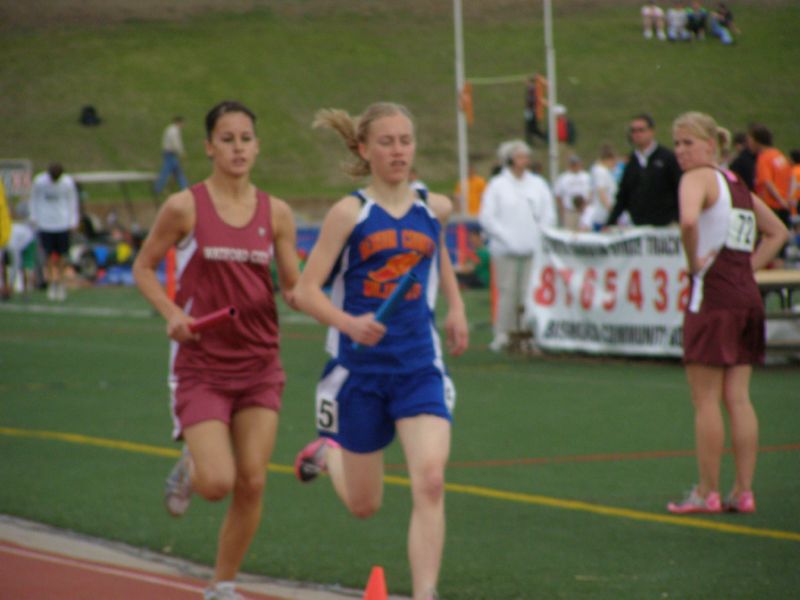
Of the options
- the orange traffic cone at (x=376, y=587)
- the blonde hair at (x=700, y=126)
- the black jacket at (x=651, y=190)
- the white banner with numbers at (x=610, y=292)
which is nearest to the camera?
the orange traffic cone at (x=376, y=587)

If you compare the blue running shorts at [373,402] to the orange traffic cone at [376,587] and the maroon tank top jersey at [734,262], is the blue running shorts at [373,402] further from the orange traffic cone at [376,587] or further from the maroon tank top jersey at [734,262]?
the maroon tank top jersey at [734,262]

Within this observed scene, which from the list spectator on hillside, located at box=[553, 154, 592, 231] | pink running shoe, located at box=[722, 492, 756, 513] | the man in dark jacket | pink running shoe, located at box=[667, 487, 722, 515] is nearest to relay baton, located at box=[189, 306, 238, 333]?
pink running shoe, located at box=[667, 487, 722, 515]

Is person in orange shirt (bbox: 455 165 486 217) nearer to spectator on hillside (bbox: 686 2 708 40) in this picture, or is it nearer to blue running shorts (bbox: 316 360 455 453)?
spectator on hillside (bbox: 686 2 708 40)

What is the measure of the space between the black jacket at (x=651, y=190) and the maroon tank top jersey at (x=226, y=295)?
803 cm

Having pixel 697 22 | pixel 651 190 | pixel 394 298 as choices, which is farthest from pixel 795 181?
pixel 394 298


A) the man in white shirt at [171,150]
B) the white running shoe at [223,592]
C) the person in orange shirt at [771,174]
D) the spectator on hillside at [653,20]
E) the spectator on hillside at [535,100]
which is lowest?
the white running shoe at [223,592]

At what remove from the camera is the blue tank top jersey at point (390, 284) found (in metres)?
5.93

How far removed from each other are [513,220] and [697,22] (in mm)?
7148

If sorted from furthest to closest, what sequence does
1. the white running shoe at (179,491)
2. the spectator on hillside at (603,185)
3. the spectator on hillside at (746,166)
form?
the spectator on hillside at (603,185), the spectator on hillside at (746,166), the white running shoe at (179,491)

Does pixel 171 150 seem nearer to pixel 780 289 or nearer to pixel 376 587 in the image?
pixel 780 289

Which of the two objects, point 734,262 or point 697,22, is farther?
point 697,22

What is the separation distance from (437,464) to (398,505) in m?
2.79

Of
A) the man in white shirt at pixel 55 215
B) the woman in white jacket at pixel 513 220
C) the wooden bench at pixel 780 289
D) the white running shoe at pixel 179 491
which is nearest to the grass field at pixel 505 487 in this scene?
the wooden bench at pixel 780 289

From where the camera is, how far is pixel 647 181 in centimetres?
1409
